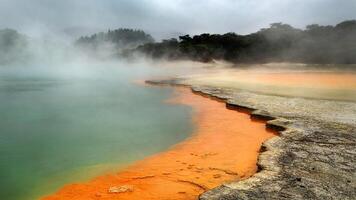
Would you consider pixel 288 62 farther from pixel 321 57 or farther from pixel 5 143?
pixel 5 143

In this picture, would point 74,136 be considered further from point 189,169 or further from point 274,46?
point 274,46

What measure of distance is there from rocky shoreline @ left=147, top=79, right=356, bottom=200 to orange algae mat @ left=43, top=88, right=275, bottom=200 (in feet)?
1.43

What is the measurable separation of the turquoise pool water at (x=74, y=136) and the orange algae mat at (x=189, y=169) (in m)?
0.45

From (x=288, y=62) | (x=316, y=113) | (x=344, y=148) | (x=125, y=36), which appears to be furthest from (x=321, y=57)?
(x=125, y=36)

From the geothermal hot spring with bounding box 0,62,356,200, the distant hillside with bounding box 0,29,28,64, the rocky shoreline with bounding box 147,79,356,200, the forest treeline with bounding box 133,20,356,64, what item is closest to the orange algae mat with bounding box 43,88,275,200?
the geothermal hot spring with bounding box 0,62,356,200

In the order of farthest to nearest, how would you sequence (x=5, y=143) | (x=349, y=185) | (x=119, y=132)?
(x=119, y=132) < (x=5, y=143) < (x=349, y=185)

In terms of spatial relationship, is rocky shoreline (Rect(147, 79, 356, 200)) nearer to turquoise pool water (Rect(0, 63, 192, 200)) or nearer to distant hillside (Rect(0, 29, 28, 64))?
turquoise pool water (Rect(0, 63, 192, 200))

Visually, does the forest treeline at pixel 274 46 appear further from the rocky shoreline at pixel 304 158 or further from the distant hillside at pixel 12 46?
the rocky shoreline at pixel 304 158

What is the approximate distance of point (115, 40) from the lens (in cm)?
10250

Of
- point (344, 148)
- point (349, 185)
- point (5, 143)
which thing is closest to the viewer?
point (349, 185)

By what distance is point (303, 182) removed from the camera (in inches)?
199

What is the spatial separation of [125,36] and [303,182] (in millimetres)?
102811

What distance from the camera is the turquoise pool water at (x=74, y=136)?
→ 643 centimetres

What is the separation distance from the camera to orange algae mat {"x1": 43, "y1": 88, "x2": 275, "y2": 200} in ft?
17.5
